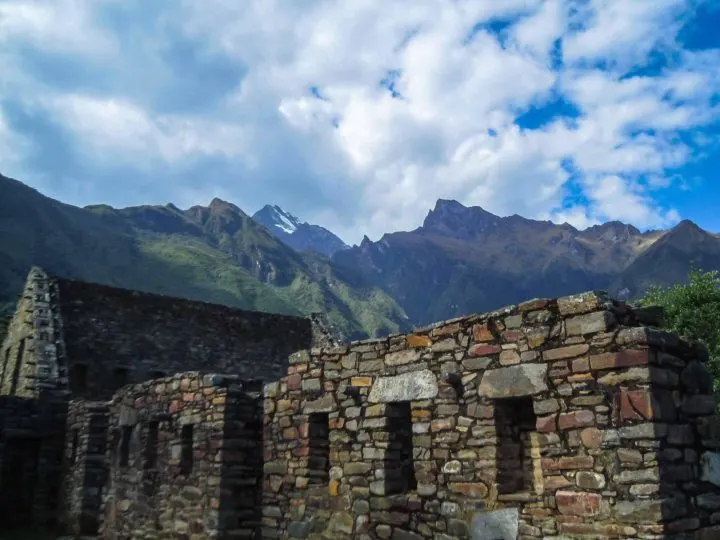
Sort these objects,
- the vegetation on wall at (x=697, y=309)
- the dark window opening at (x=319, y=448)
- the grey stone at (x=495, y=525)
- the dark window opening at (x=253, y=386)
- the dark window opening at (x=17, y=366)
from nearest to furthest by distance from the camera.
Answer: the grey stone at (x=495, y=525) < the dark window opening at (x=319, y=448) < the dark window opening at (x=253, y=386) < the dark window opening at (x=17, y=366) < the vegetation on wall at (x=697, y=309)

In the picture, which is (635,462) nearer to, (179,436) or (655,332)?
(655,332)

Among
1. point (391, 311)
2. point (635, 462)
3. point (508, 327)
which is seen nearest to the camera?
point (635, 462)

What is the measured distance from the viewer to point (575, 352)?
6566mm

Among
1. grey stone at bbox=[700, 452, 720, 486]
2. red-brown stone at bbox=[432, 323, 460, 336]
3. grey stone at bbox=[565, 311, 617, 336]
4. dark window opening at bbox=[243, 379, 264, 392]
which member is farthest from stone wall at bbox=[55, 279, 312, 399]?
grey stone at bbox=[700, 452, 720, 486]

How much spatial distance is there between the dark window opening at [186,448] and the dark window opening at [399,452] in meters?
5.41

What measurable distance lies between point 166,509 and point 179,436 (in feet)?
4.97

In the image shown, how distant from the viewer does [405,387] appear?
8.35 m

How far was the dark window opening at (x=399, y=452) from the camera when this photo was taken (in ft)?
27.5

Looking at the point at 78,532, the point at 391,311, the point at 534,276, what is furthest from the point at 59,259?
the point at 534,276

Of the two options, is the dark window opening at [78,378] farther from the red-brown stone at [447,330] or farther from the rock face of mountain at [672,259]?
the rock face of mountain at [672,259]

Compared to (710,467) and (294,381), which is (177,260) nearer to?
(294,381)

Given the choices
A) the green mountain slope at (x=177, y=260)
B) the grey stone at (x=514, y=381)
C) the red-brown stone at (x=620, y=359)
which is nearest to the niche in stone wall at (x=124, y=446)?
the grey stone at (x=514, y=381)

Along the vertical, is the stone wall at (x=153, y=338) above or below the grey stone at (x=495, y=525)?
above

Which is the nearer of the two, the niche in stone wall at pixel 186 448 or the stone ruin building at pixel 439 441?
the stone ruin building at pixel 439 441
